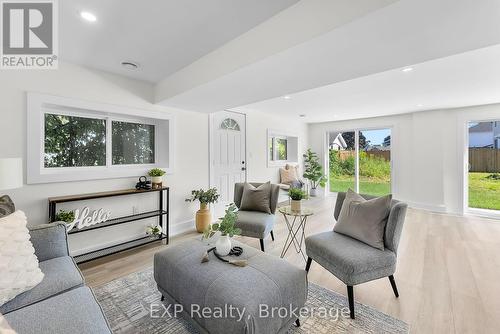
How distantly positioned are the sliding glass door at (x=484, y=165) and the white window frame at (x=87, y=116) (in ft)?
20.1

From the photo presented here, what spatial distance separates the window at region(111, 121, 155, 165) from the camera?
315cm

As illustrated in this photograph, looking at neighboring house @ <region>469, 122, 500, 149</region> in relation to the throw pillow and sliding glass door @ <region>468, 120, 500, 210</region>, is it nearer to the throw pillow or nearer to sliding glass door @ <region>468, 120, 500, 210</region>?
sliding glass door @ <region>468, 120, 500, 210</region>

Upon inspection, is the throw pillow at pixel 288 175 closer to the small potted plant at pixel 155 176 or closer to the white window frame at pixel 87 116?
the white window frame at pixel 87 116

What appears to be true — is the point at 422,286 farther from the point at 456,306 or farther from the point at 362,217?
the point at 362,217

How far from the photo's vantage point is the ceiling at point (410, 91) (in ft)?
8.57

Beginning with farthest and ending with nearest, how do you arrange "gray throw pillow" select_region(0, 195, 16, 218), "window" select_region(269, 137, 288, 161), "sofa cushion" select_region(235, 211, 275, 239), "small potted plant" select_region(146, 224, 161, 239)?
"window" select_region(269, 137, 288, 161), "small potted plant" select_region(146, 224, 161, 239), "sofa cushion" select_region(235, 211, 275, 239), "gray throw pillow" select_region(0, 195, 16, 218)

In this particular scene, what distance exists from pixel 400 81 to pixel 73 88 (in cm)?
425

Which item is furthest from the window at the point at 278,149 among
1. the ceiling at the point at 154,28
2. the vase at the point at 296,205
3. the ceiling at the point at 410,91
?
the ceiling at the point at 154,28

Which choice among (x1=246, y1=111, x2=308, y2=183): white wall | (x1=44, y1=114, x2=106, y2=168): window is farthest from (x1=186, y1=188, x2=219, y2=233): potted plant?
(x1=246, y1=111, x2=308, y2=183): white wall

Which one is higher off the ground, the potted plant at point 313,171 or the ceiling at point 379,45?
the ceiling at point 379,45

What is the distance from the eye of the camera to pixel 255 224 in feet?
9.13

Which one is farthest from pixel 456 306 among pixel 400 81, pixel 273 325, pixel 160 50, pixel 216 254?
pixel 160 50

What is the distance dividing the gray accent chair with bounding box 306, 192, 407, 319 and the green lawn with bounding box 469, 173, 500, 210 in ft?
14.6

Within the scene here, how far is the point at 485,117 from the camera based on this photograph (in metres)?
4.42
